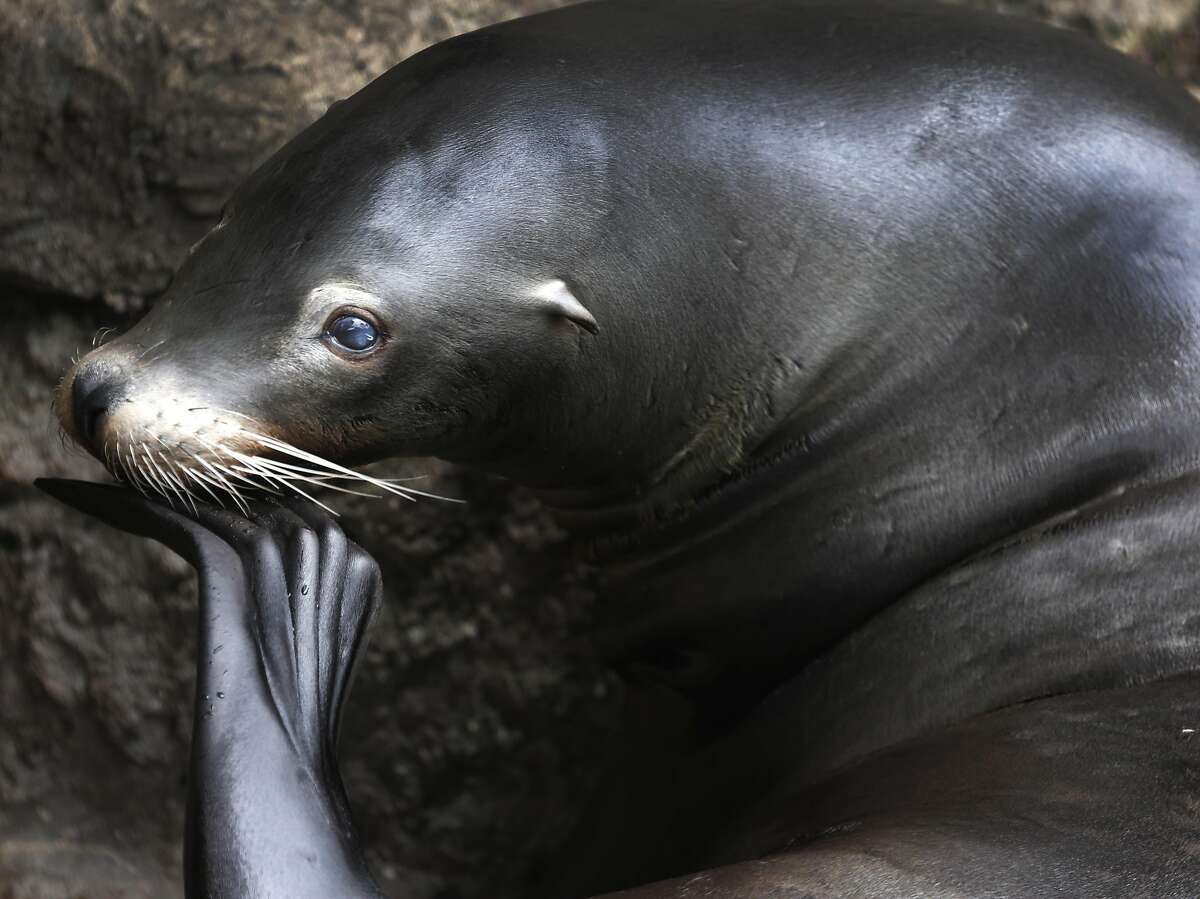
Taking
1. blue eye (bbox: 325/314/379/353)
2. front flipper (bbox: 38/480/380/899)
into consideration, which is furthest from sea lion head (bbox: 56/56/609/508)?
front flipper (bbox: 38/480/380/899)

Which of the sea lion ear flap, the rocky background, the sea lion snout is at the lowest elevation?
the rocky background

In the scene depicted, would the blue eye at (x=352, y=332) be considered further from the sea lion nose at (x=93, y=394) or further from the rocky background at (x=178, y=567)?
the rocky background at (x=178, y=567)

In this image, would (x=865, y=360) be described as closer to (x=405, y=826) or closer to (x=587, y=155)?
(x=587, y=155)

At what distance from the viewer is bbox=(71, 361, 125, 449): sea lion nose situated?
239cm

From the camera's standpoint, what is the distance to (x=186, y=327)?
245cm

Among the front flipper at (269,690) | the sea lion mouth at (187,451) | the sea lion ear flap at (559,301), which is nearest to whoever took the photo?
the front flipper at (269,690)

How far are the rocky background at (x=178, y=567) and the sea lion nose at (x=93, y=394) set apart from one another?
1.04m

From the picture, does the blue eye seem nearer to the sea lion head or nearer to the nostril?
the sea lion head

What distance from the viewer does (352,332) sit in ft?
8.05

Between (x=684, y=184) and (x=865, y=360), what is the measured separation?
419 millimetres

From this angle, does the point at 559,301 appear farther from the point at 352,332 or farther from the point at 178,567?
the point at 178,567

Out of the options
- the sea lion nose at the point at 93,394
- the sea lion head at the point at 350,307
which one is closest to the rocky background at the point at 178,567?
the sea lion head at the point at 350,307

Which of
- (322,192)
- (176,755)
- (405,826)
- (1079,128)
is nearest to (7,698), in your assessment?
(176,755)

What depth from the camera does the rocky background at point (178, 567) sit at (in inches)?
136
